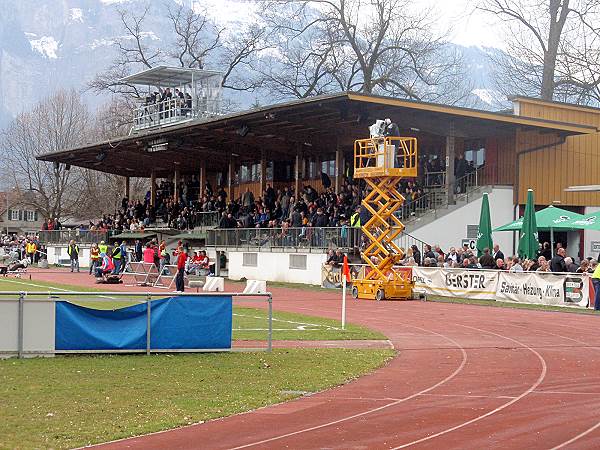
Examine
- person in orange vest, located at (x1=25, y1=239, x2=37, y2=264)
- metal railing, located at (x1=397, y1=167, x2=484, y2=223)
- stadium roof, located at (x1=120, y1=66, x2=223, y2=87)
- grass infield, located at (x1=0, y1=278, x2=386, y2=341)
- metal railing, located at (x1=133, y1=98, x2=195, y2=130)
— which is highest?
stadium roof, located at (x1=120, y1=66, x2=223, y2=87)

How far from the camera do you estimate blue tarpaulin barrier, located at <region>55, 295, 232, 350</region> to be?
656 inches

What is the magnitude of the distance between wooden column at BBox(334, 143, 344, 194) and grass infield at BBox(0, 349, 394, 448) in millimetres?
30353

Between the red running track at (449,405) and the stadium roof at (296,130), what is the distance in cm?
1974

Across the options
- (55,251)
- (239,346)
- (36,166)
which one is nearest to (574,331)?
(239,346)

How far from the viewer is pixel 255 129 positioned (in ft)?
157

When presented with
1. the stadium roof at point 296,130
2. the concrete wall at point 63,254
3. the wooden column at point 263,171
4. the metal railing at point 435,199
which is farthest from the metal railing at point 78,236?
the metal railing at point 435,199

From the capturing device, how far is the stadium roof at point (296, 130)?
133ft

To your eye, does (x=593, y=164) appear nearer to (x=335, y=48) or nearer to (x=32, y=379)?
(x=335, y=48)

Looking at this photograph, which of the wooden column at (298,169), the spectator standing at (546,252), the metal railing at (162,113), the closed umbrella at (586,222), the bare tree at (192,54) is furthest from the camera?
the bare tree at (192,54)

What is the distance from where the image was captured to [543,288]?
3008cm

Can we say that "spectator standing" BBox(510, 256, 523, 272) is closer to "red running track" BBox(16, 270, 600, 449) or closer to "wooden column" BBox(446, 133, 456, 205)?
"red running track" BBox(16, 270, 600, 449)

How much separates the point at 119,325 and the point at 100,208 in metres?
80.3

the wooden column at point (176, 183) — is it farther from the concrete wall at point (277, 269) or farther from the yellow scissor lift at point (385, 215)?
the yellow scissor lift at point (385, 215)

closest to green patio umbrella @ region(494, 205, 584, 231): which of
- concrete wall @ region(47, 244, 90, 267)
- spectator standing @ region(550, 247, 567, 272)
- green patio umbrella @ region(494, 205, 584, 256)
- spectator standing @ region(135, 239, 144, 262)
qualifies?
green patio umbrella @ region(494, 205, 584, 256)
